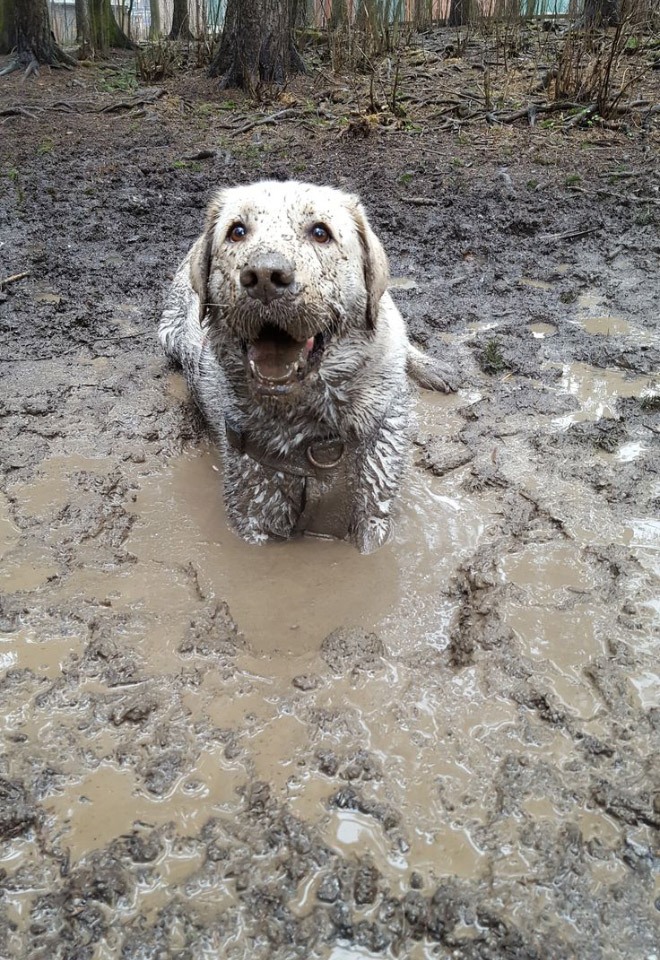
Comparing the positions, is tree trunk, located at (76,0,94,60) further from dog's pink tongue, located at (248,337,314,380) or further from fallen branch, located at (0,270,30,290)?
dog's pink tongue, located at (248,337,314,380)

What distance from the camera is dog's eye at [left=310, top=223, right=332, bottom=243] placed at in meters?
3.25

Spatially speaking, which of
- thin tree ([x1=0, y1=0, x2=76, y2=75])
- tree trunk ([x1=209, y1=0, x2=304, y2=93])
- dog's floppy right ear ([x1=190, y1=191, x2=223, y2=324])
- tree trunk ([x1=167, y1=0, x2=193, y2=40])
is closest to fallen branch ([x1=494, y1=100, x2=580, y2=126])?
tree trunk ([x1=209, y1=0, x2=304, y2=93])

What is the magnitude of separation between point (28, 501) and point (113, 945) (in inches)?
101

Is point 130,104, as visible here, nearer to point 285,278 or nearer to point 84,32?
point 84,32

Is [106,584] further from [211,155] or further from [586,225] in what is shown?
[211,155]

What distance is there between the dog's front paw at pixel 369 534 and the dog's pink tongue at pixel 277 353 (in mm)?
990

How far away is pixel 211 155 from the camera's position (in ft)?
34.4

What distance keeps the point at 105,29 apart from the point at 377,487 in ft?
66.6

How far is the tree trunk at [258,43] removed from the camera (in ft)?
41.5

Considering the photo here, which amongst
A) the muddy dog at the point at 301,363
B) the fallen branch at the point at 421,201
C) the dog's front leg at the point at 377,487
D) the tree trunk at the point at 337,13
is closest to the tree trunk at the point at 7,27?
the tree trunk at the point at 337,13

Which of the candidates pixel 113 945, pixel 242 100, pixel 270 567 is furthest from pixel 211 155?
pixel 113 945

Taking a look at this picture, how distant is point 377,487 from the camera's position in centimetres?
377

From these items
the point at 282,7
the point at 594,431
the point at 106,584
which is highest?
the point at 282,7

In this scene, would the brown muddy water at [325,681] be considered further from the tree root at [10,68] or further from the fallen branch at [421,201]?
the tree root at [10,68]
